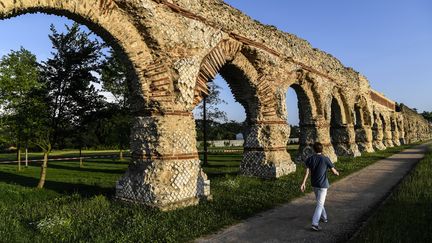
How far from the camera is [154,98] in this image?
740cm

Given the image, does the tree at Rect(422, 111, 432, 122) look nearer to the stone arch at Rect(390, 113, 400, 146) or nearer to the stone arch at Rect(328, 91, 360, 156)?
the stone arch at Rect(390, 113, 400, 146)

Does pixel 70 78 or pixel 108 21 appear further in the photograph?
pixel 70 78

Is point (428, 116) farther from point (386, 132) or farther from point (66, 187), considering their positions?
point (66, 187)

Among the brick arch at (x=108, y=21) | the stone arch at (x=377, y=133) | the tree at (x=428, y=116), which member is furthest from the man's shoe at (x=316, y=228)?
the tree at (x=428, y=116)

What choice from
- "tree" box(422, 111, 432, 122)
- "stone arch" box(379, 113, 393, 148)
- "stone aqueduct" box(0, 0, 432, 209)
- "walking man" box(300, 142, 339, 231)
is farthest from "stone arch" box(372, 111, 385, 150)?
"tree" box(422, 111, 432, 122)

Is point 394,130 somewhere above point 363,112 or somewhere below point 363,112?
below

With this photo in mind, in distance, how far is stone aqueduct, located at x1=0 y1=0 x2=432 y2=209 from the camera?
693cm

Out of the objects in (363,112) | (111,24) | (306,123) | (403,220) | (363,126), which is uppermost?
(111,24)

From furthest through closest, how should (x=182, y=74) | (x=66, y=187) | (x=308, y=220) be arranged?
(x=66, y=187) → (x=182, y=74) → (x=308, y=220)

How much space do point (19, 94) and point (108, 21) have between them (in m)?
8.74

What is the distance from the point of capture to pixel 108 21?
6.57 metres

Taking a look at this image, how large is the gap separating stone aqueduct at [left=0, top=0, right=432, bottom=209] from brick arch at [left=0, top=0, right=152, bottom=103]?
17 millimetres

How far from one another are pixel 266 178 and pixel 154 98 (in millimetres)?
5565

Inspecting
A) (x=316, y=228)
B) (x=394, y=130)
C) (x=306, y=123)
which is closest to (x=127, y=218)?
(x=316, y=228)
